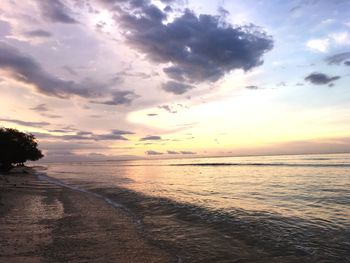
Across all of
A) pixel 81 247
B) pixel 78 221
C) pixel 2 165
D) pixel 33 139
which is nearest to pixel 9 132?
pixel 2 165

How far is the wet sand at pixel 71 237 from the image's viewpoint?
10.2 metres

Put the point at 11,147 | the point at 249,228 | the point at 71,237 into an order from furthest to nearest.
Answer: the point at 11,147 < the point at 249,228 < the point at 71,237

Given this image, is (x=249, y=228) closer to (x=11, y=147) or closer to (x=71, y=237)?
(x=71, y=237)

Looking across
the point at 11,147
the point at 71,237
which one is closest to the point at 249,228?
the point at 71,237

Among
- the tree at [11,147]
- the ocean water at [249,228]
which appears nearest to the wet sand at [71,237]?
the ocean water at [249,228]

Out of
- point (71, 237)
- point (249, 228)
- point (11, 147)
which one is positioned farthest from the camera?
point (11, 147)

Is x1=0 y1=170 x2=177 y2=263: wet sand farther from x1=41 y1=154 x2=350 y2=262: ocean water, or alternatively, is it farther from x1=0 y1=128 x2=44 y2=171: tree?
x1=0 y1=128 x2=44 y2=171: tree

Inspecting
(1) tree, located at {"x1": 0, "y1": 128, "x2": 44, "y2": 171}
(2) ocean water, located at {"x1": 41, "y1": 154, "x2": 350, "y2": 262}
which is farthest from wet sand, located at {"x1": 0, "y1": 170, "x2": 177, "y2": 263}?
(1) tree, located at {"x1": 0, "y1": 128, "x2": 44, "y2": 171}

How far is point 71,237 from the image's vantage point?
12.6m

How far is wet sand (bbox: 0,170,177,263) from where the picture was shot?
10.2 m

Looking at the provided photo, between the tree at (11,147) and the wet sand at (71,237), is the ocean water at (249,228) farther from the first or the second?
the tree at (11,147)

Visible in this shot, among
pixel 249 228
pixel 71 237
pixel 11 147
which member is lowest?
pixel 249 228

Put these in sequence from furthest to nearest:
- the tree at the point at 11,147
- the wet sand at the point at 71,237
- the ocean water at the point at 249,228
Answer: the tree at the point at 11,147 < the ocean water at the point at 249,228 < the wet sand at the point at 71,237

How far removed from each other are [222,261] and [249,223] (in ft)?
19.9
